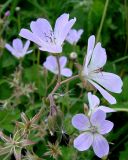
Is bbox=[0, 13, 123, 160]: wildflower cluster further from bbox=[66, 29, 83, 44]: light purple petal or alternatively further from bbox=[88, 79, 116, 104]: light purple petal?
bbox=[66, 29, 83, 44]: light purple petal

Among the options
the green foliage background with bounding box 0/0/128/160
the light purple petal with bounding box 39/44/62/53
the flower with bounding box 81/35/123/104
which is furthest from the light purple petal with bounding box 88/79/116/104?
the green foliage background with bounding box 0/0/128/160

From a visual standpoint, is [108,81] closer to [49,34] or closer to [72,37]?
[49,34]

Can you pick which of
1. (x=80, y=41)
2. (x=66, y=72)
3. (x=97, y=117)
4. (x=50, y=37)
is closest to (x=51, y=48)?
(x=50, y=37)

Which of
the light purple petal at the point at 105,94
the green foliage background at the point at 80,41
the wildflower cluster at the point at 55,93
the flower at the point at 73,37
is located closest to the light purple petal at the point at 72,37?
the flower at the point at 73,37

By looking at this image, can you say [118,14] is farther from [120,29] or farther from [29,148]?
[29,148]

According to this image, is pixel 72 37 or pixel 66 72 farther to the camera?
pixel 72 37

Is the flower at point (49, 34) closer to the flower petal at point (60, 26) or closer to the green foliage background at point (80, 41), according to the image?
the flower petal at point (60, 26)

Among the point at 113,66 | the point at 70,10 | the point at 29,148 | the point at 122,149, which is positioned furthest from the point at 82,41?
the point at 29,148
